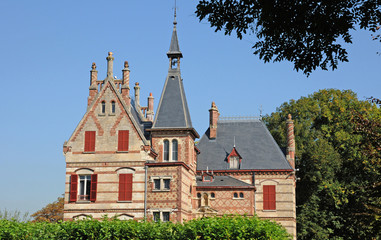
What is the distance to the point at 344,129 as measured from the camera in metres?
54.4

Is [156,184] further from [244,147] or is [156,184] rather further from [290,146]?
[290,146]

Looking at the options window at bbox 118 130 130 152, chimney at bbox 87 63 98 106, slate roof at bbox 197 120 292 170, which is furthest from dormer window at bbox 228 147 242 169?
chimney at bbox 87 63 98 106

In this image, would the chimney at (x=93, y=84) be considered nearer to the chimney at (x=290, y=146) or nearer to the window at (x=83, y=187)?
the window at (x=83, y=187)

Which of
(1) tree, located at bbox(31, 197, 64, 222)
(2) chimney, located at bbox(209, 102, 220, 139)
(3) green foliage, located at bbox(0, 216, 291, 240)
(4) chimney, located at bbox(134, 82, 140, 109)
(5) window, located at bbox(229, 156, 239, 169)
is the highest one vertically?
(4) chimney, located at bbox(134, 82, 140, 109)

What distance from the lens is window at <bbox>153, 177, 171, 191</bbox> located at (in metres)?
37.3

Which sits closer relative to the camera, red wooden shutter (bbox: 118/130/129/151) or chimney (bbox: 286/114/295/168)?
red wooden shutter (bbox: 118/130/129/151)

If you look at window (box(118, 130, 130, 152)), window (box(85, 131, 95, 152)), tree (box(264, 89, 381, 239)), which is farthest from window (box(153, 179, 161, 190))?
tree (box(264, 89, 381, 239))

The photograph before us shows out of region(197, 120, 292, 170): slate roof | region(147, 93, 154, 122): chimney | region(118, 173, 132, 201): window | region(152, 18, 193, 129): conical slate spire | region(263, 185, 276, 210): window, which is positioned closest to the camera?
region(118, 173, 132, 201): window

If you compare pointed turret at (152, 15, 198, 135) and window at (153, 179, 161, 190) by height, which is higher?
pointed turret at (152, 15, 198, 135)

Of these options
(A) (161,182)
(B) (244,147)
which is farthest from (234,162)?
(A) (161,182)

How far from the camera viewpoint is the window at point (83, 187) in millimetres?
38094

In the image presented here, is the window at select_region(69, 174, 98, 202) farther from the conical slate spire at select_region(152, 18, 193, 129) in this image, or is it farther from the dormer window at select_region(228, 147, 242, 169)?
the dormer window at select_region(228, 147, 242, 169)

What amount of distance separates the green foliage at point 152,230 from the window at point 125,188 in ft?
38.7

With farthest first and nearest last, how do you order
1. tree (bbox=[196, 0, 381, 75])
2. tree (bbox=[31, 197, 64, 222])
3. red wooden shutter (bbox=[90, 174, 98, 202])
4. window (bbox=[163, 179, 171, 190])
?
tree (bbox=[31, 197, 64, 222])
red wooden shutter (bbox=[90, 174, 98, 202])
window (bbox=[163, 179, 171, 190])
tree (bbox=[196, 0, 381, 75])
